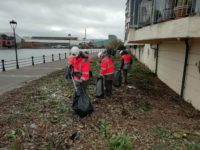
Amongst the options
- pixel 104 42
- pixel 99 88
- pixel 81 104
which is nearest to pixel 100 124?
pixel 81 104

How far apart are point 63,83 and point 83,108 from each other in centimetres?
389

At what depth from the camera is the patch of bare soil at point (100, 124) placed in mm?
3388

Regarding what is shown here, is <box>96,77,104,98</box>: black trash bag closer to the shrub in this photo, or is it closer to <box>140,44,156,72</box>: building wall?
the shrub

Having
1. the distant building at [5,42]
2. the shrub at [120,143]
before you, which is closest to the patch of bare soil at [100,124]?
the shrub at [120,143]

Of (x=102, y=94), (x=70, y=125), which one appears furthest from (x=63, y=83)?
(x=70, y=125)

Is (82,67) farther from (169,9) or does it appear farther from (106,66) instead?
(169,9)

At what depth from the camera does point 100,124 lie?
4.14 metres

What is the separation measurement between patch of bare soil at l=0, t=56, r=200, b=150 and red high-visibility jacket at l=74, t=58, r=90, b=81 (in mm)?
1001

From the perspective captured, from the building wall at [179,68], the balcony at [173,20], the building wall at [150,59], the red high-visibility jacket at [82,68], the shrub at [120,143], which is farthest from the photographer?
the building wall at [150,59]

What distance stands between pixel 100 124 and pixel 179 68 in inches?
180

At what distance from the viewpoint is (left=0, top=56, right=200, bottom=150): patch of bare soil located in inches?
133

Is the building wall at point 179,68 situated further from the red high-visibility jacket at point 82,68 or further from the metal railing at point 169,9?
the red high-visibility jacket at point 82,68

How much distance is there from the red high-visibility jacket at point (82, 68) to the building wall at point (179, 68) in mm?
3362

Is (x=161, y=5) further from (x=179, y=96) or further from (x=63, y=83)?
(x=63, y=83)
